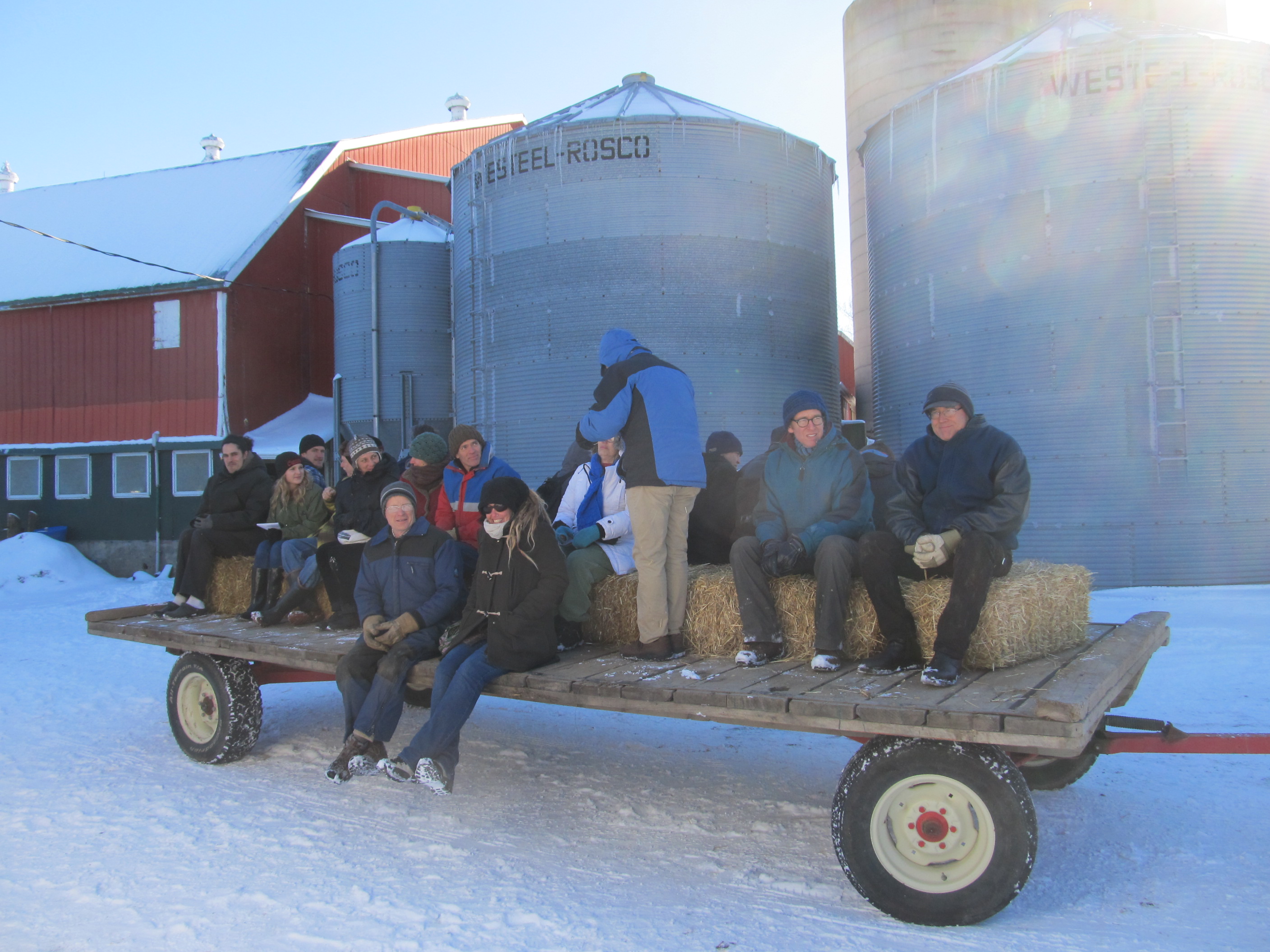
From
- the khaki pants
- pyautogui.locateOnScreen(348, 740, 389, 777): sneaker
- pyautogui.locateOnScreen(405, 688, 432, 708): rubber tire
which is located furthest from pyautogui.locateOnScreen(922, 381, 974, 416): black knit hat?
pyautogui.locateOnScreen(405, 688, 432, 708): rubber tire

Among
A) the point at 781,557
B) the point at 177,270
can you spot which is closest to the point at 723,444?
the point at 781,557

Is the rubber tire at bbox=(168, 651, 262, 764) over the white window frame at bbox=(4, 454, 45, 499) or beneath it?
beneath

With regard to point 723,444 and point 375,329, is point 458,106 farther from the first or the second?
point 723,444

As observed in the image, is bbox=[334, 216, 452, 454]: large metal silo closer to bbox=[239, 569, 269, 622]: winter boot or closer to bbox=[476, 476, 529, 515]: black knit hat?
bbox=[239, 569, 269, 622]: winter boot

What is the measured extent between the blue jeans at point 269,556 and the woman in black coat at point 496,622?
7.44 feet

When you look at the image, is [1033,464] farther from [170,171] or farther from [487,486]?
[170,171]

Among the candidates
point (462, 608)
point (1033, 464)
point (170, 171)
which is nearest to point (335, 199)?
point (170, 171)

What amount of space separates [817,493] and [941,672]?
1335 millimetres

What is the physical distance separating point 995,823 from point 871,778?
450mm

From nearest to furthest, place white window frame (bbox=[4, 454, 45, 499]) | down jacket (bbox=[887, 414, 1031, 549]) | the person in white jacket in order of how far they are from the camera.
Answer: down jacket (bbox=[887, 414, 1031, 549])
the person in white jacket
white window frame (bbox=[4, 454, 45, 499])

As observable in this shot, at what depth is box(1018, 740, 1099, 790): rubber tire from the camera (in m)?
4.54

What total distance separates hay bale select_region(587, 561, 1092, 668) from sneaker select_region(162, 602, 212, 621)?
11.3 ft

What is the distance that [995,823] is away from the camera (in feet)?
10.9

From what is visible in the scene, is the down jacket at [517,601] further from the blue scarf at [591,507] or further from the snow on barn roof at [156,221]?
the snow on barn roof at [156,221]
